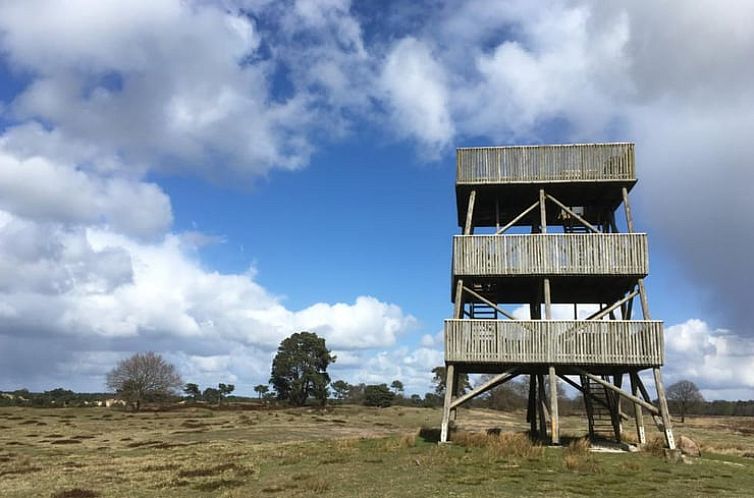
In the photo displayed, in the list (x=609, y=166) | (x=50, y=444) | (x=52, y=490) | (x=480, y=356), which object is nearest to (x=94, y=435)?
(x=50, y=444)

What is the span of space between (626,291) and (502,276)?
7.32m

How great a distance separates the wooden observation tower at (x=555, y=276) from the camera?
25344 millimetres

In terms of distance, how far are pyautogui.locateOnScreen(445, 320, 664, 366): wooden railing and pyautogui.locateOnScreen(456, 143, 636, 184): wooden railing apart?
6606 millimetres

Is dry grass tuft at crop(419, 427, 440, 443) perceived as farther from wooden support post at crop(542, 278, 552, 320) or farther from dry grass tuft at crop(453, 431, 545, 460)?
wooden support post at crop(542, 278, 552, 320)

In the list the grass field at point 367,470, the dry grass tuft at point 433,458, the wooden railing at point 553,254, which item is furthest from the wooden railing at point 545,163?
the dry grass tuft at point 433,458

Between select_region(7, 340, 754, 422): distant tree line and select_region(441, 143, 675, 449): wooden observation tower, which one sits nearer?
select_region(441, 143, 675, 449): wooden observation tower

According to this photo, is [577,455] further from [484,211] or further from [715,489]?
[484,211]

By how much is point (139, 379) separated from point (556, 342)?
237 feet

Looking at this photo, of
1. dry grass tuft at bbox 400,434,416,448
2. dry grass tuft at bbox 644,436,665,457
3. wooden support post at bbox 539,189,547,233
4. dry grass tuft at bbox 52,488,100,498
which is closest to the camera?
dry grass tuft at bbox 52,488,100,498

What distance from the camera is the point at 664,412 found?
2467cm

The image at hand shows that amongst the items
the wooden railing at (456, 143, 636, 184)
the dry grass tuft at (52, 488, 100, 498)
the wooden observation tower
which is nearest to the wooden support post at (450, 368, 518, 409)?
the wooden observation tower

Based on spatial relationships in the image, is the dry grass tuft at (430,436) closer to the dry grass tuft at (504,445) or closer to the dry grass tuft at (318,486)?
the dry grass tuft at (504,445)

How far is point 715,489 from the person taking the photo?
16.6m

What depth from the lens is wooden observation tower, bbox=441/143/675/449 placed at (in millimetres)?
25344
